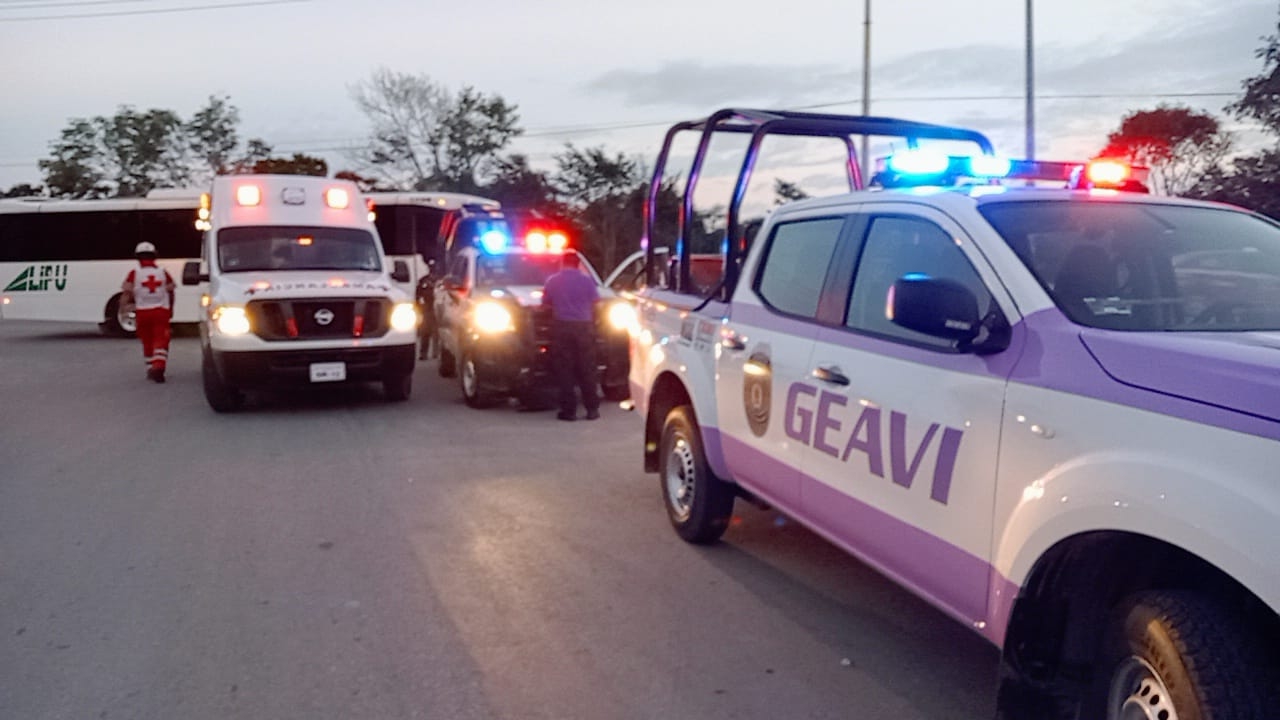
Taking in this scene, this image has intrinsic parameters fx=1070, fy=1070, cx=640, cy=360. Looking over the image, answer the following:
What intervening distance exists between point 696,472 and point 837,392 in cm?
187

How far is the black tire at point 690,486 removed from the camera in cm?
606

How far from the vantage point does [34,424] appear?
36.3 feet

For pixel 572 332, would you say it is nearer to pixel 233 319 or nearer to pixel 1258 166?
pixel 233 319

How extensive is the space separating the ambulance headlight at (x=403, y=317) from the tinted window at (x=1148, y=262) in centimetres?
870

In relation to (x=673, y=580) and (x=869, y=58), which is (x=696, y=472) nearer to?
(x=673, y=580)

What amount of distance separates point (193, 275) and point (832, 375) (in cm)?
1026

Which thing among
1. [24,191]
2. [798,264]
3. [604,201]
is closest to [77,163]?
[24,191]

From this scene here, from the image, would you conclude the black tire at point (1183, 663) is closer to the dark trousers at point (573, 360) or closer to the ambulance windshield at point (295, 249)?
the dark trousers at point (573, 360)

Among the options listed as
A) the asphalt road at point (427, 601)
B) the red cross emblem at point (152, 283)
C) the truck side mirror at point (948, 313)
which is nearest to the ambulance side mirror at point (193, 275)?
the red cross emblem at point (152, 283)

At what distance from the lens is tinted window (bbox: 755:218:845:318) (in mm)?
4902

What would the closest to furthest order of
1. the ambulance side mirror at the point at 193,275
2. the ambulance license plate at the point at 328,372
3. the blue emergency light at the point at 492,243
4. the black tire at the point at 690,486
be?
the black tire at the point at 690,486, the ambulance license plate at the point at 328,372, the ambulance side mirror at the point at 193,275, the blue emergency light at the point at 492,243

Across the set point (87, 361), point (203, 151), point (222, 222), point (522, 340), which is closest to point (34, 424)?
point (222, 222)

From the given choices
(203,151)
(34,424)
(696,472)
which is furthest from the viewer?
(203,151)

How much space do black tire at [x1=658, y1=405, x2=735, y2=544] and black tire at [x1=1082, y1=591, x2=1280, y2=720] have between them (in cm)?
314
